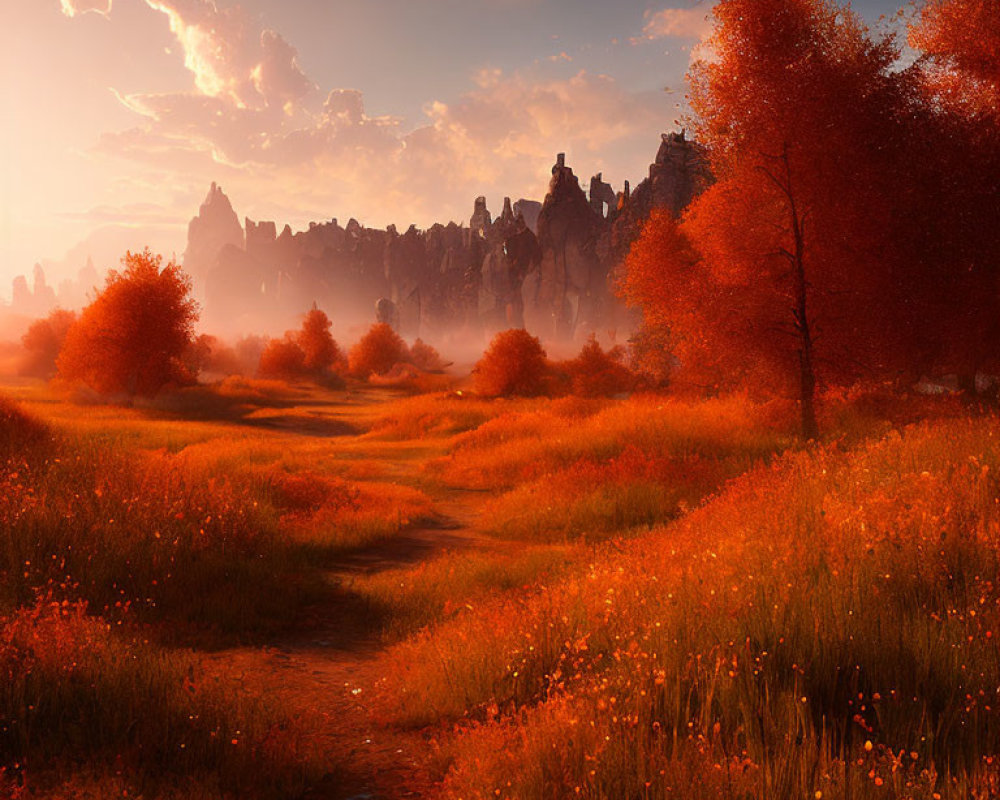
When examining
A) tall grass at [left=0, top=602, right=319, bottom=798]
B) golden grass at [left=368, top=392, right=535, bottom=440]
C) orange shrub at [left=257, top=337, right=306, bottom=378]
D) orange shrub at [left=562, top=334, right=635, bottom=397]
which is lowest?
tall grass at [left=0, top=602, right=319, bottom=798]

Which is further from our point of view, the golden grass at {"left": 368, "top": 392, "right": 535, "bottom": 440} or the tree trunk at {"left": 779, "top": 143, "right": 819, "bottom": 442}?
the golden grass at {"left": 368, "top": 392, "right": 535, "bottom": 440}

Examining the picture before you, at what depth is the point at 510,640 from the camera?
547 centimetres

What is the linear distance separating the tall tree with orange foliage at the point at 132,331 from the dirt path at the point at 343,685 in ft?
95.2

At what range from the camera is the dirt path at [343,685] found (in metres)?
4.26

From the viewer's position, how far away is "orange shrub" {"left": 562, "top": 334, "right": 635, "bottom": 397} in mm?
41500

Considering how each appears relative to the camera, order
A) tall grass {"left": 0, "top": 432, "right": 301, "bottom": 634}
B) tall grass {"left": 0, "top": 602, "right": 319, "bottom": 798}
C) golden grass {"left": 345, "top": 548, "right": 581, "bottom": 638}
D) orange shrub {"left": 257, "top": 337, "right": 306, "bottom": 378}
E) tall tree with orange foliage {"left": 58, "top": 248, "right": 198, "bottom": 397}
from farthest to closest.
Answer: orange shrub {"left": 257, "top": 337, "right": 306, "bottom": 378} < tall tree with orange foliage {"left": 58, "top": 248, "right": 198, "bottom": 397} < golden grass {"left": 345, "top": 548, "right": 581, "bottom": 638} < tall grass {"left": 0, "top": 432, "right": 301, "bottom": 634} < tall grass {"left": 0, "top": 602, "right": 319, "bottom": 798}

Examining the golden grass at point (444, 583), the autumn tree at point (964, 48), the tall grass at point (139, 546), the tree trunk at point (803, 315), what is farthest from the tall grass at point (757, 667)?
the autumn tree at point (964, 48)

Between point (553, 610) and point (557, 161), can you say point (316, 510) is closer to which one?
point (553, 610)

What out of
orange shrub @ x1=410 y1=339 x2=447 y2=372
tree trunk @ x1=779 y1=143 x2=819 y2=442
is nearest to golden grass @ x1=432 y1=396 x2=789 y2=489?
tree trunk @ x1=779 y1=143 x2=819 y2=442

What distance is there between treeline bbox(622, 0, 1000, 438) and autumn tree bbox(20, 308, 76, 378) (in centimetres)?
6010

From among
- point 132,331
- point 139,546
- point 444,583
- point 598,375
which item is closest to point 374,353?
point 598,375

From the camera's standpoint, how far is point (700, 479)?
14188 mm

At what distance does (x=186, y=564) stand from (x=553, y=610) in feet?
18.3

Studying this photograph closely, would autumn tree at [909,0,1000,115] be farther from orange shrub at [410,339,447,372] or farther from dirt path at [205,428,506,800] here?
orange shrub at [410,339,447,372]
